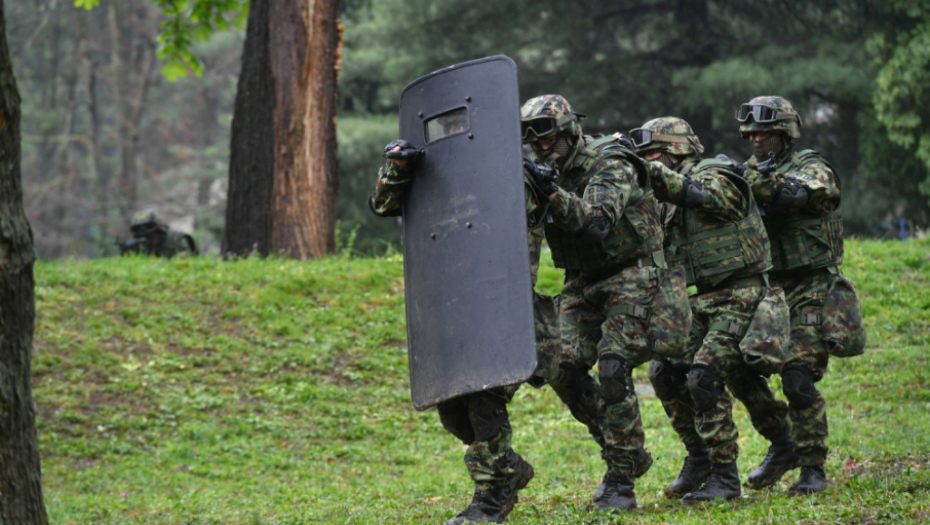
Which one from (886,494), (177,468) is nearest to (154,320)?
(177,468)

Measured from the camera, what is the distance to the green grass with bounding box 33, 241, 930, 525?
22.2ft

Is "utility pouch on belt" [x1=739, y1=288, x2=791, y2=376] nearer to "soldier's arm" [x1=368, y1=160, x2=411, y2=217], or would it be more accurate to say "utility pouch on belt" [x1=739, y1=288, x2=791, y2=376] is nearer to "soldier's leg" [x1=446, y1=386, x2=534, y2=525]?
"soldier's leg" [x1=446, y1=386, x2=534, y2=525]

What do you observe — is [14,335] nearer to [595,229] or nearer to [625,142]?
[595,229]

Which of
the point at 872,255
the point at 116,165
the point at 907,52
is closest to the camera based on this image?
the point at 872,255

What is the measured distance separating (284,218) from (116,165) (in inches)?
1102

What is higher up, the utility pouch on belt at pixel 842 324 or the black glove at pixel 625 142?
the black glove at pixel 625 142

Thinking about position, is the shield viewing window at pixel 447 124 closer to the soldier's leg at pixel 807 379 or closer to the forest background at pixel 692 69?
the soldier's leg at pixel 807 379

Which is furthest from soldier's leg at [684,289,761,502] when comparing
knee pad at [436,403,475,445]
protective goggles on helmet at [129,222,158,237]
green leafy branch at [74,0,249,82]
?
protective goggles on helmet at [129,222,158,237]

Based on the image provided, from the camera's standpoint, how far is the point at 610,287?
19.7 feet

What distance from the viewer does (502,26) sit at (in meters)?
20.4

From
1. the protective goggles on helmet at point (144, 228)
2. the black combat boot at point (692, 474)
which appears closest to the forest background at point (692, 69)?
the protective goggles on helmet at point (144, 228)

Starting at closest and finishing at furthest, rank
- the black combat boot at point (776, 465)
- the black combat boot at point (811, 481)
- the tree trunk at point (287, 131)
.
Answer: the black combat boot at point (811, 481)
the black combat boot at point (776, 465)
the tree trunk at point (287, 131)

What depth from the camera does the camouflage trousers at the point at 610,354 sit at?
19.3 feet

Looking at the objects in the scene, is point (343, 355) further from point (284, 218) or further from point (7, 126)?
point (7, 126)
